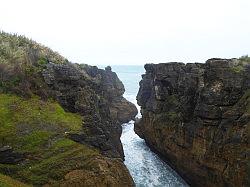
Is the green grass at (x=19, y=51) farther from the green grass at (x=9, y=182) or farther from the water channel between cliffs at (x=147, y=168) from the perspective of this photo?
the water channel between cliffs at (x=147, y=168)

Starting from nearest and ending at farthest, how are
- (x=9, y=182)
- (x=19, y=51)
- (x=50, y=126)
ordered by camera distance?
(x=9, y=182)
(x=50, y=126)
(x=19, y=51)

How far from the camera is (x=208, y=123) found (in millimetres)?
32625

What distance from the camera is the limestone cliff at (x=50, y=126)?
21109 millimetres

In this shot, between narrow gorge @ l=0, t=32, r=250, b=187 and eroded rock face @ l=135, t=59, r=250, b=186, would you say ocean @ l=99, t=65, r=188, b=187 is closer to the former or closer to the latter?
narrow gorge @ l=0, t=32, r=250, b=187

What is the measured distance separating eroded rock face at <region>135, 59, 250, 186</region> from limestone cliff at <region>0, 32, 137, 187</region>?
6.99 metres

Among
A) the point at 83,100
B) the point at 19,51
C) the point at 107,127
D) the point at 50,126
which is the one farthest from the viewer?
the point at 19,51

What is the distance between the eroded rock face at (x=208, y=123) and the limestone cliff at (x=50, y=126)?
6.99 m

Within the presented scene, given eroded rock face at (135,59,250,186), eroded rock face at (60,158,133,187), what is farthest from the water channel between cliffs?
eroded rock face at (60,158,133,187)

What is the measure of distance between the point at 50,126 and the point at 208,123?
13689mm

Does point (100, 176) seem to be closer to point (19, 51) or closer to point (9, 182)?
point (9, 182)

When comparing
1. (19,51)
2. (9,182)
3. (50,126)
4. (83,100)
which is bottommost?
(9,182)

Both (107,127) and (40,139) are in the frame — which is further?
(107,127)

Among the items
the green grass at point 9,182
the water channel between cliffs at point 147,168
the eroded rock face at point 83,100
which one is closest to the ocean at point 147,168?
the water channel between cliffs at point 147,168

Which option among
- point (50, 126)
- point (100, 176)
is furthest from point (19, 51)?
point (100, 176)
